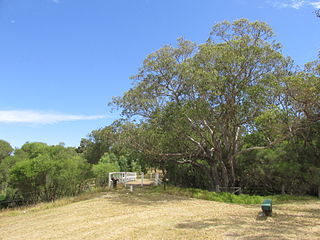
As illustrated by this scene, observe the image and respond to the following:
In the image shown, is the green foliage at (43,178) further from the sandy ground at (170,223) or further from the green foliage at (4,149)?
the green foliage at (4,149)

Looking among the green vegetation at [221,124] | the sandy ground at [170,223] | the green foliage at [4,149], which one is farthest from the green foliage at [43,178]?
the green foliage at [4,149]

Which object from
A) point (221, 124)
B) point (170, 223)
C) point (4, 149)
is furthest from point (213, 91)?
point (4, 149)

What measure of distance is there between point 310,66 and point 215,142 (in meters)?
5.85

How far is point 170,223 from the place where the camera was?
7.16 metres

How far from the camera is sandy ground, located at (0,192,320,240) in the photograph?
6.02m

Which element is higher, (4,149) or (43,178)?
(4,149)

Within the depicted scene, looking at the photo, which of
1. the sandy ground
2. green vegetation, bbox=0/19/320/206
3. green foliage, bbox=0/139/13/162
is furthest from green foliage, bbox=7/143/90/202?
green foliage, bbox=0/139/13/162

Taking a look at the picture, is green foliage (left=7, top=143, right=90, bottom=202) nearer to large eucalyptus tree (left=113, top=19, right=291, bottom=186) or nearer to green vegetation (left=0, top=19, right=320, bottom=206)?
green vegetation (left=0, top=19, right=320, bottom=206)

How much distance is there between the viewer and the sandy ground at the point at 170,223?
19.8ft

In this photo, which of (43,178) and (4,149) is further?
(4,149)

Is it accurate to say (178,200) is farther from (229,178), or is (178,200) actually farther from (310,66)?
(310,66)

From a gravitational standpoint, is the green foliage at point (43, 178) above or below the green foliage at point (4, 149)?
below

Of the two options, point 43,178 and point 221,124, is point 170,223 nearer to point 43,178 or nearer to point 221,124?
point 221,124

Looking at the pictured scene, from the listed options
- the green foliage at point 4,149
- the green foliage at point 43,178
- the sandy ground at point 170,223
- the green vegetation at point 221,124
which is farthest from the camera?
the green foliage at point 4,149
